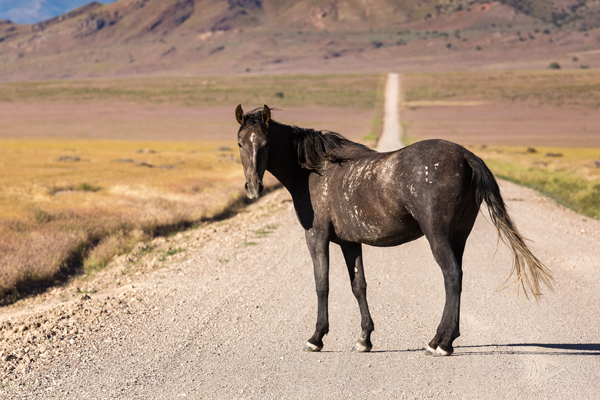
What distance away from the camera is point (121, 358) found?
6.68 meters

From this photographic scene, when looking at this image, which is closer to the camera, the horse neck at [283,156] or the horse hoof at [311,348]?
the horse hoof at [311,348]

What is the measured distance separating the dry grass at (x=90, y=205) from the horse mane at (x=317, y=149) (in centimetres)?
707

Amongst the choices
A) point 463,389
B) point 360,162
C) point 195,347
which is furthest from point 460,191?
point 195,347

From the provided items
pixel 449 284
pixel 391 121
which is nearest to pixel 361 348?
pixel 449 284

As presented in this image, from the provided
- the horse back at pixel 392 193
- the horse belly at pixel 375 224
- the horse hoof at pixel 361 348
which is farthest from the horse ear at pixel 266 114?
the horse hoof at pixel 361 348

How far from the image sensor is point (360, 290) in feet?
22.4

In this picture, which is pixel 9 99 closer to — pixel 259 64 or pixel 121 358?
pixel 259 64

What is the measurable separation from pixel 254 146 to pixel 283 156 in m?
0.61

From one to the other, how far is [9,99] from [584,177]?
10345cm

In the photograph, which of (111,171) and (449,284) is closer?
(449,284)

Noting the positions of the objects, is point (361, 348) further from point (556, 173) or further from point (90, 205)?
point (556, 173)

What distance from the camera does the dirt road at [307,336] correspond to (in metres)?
5.82

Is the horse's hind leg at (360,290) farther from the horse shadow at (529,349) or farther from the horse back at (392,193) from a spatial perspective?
the horse back at (392,193)

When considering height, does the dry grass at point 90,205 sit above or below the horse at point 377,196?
below
